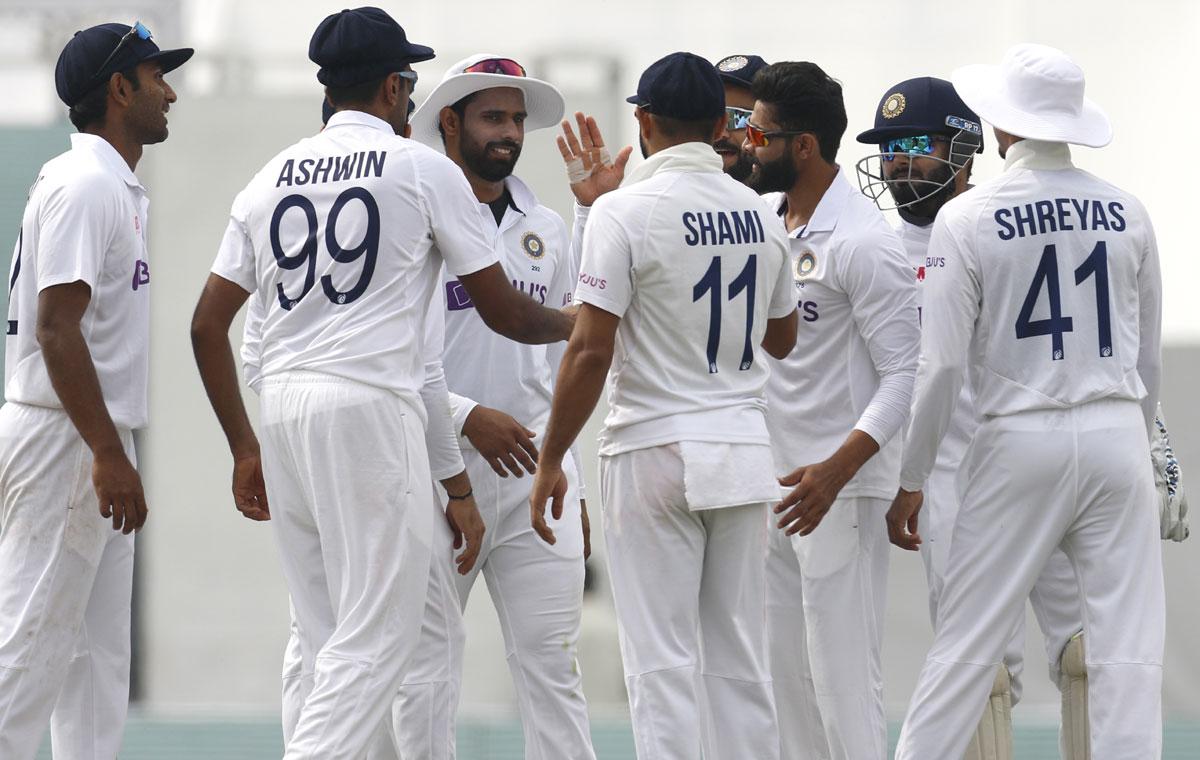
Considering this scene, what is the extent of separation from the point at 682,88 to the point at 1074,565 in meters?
1.25

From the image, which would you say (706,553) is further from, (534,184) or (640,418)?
(534,184)

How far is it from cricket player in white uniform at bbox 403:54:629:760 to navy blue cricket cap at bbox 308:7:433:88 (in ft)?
1.36

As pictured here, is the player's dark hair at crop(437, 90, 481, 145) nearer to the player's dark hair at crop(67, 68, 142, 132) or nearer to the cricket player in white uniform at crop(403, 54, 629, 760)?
the cricket player in white uniform at crop(403, 54, 629, 760)

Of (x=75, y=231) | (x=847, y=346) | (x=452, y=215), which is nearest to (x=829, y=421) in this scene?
(x=847, y=346)

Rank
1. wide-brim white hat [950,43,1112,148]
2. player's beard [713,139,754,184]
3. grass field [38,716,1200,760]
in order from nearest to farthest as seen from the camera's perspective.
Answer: wide-brim white hat [950,43,1112,148]
player's beard [713,139,754,184]
grass field [38,716,1200,760]

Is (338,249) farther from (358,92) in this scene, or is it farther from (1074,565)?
(1074,565)

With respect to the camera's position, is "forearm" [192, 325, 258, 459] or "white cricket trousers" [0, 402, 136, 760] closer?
"forearm" [192, 325, 258, 459]

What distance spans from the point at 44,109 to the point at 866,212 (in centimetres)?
338

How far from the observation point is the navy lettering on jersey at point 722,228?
3279 millimetres

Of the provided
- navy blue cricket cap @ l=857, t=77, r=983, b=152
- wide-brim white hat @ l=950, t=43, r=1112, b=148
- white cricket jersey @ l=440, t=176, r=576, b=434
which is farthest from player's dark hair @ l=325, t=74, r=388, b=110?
navy blue cricket cap @ l=857, t=77, r=983, b=152

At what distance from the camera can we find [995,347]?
3.37 metres

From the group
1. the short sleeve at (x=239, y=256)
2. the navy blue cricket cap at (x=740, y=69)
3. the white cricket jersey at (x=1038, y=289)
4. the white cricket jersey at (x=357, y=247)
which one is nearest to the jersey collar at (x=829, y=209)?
the white cricket jersey at (x=1038, y=289)

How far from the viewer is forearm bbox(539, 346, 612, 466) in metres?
3.25

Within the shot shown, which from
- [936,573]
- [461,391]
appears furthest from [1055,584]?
[461,391]
